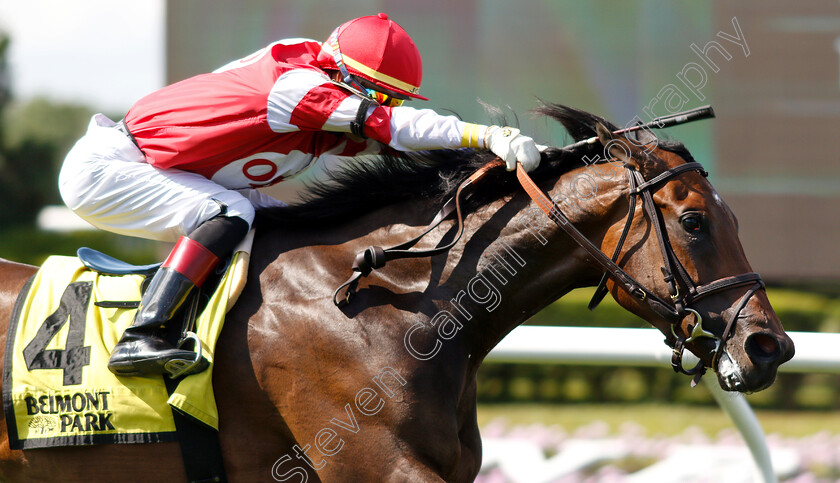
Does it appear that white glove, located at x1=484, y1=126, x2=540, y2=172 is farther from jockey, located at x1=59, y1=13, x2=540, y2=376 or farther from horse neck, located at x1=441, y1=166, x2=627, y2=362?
horse neck, located at x1=441, y1=166, x2=627, y2=362

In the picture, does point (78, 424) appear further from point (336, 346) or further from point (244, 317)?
point (336, 346)

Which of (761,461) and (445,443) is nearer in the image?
(445,443)

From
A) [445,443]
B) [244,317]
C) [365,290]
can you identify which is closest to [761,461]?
[445,443]

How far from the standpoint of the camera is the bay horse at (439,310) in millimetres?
2303

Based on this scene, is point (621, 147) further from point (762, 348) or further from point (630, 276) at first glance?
point (762, 348)

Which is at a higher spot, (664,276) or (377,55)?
(377,55)

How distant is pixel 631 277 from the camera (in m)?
2.37

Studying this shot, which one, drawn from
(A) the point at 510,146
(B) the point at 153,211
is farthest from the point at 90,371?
(A) the point at 510,146

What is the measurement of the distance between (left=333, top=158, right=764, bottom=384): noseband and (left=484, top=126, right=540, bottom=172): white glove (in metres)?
0.04

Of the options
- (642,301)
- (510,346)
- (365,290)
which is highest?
(642,301)

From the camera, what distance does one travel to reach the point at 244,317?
250cm

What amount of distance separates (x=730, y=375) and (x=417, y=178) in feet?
3.64

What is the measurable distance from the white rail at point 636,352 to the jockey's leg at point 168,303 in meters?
1.34

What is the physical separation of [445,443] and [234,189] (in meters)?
1.13
